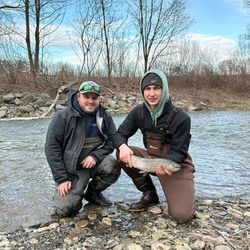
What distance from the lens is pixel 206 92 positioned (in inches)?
911

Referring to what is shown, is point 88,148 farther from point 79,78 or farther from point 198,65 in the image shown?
point 198,65

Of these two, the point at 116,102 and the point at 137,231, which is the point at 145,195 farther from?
the point at 116,102

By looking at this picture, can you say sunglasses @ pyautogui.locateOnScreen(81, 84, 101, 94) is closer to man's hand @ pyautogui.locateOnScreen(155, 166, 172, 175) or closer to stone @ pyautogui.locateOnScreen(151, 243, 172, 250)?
man's hand @ pyautogui.locateOnScreen(155, 166, 172, 175)

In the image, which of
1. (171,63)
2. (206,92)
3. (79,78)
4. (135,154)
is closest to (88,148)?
(135,154)

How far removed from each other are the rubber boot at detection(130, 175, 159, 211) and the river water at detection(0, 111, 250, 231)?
0.98 ft

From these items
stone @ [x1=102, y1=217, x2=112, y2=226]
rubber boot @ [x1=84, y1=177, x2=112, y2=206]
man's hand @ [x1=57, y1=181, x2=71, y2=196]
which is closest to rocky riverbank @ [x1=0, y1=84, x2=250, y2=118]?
rubber boot @ [x1=84, y1=177, x2=112, y2=206]

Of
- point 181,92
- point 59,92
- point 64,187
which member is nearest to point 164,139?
point 64,187

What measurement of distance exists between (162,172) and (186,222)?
19.5 inches

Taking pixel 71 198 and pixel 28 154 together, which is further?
pixel 28 154

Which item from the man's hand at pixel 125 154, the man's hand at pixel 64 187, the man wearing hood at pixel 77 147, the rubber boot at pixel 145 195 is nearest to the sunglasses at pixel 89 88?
the man wearing hood at pixel 77 147

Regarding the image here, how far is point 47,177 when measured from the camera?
17.1 ft

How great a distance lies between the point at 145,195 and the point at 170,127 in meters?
0.80

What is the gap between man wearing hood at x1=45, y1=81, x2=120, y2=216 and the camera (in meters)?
3.57

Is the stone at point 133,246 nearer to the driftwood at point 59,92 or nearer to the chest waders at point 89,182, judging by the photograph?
the chest waders at point 89,182
